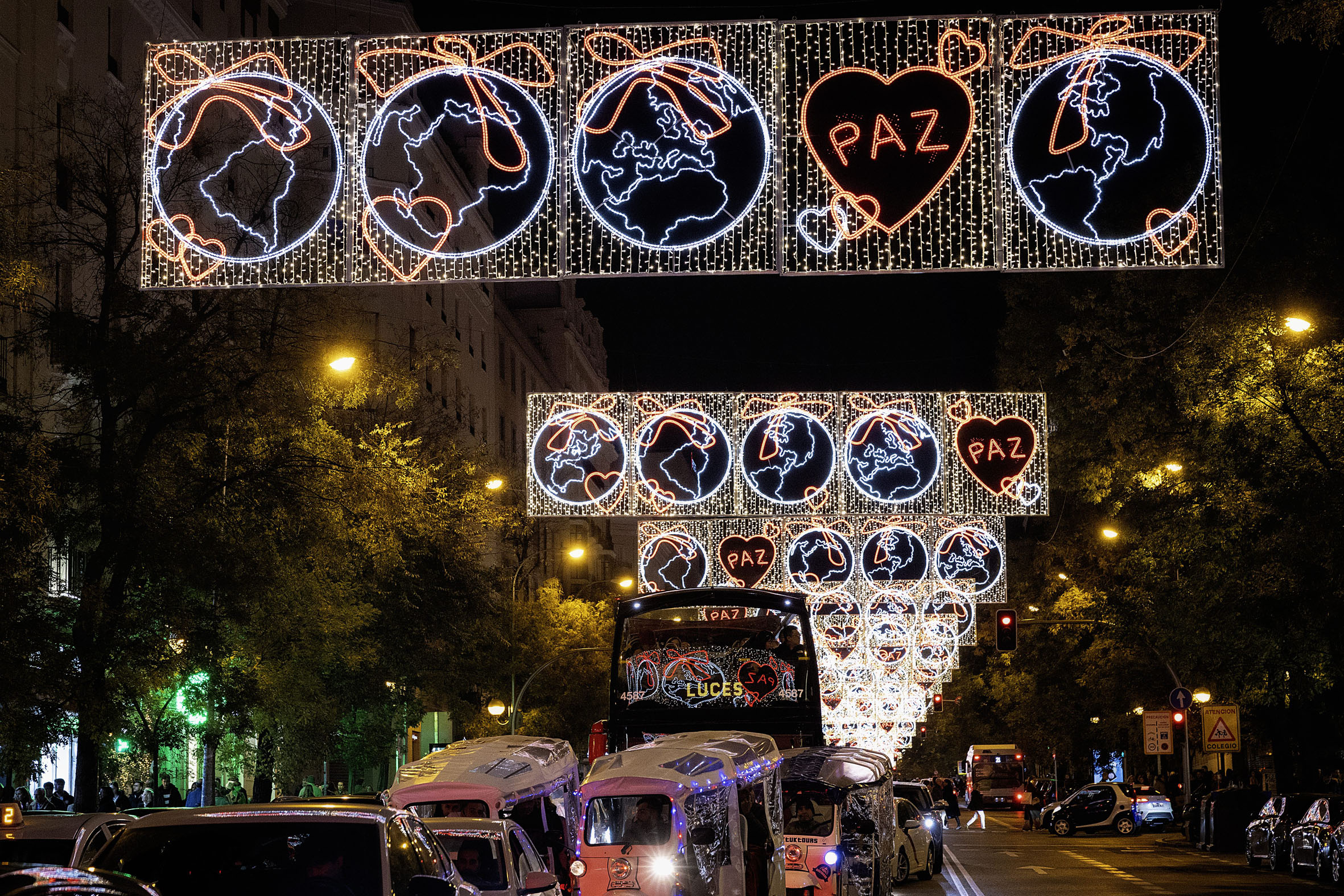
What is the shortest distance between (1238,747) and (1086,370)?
10524 millimetres

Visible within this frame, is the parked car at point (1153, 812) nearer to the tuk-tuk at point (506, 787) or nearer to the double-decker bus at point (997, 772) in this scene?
the tuk-tuk at point (506, 787)

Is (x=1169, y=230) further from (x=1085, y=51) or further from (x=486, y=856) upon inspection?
(x=486, y=856)

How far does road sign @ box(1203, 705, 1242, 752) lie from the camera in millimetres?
Answer: 44312

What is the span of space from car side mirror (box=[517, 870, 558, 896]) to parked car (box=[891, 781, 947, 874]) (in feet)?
62.5

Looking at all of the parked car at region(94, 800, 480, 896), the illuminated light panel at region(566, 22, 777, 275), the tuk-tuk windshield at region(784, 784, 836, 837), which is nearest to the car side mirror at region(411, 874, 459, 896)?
the parked car at region(94, 800, 480, 896)

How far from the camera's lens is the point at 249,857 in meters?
10.2

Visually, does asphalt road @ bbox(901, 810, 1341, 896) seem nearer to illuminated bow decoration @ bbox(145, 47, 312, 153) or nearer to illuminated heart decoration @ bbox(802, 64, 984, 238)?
illuminated heart decoration @ bbox(802, 64, 984, 238)

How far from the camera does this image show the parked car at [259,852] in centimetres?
1004

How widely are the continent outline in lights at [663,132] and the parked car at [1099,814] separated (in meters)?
42.4

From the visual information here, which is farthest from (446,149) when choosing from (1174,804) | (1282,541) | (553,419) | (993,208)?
(993,208)

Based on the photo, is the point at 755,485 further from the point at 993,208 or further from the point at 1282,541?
the point at 993,208

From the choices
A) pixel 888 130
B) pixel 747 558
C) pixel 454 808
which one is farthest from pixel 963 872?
pixel 888 130

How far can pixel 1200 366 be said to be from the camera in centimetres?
3441

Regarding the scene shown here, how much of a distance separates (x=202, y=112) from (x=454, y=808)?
7.60 meters
